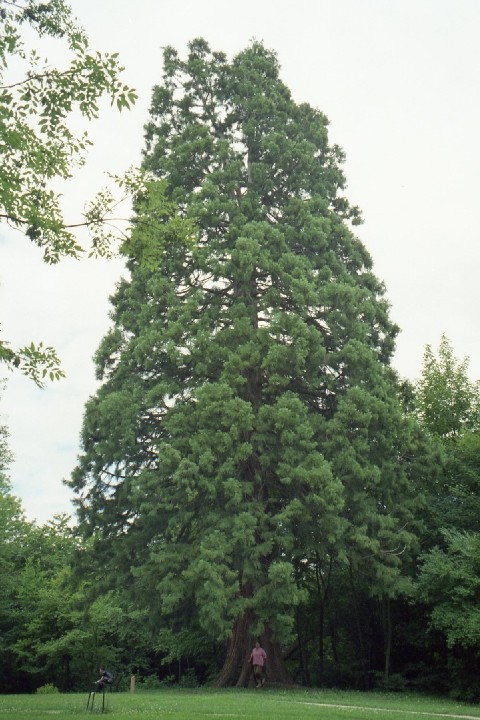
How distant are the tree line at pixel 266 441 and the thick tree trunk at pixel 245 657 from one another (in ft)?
0.20

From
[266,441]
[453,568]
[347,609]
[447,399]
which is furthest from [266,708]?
[447,399]

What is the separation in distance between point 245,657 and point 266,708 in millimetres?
6856

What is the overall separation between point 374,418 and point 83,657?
18.9 meters

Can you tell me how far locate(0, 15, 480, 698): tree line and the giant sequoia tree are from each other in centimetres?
6

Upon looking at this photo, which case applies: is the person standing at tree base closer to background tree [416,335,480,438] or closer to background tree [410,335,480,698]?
background tree [410,335,480,698]

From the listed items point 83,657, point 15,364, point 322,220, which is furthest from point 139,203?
point 83,657

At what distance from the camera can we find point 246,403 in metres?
19.7

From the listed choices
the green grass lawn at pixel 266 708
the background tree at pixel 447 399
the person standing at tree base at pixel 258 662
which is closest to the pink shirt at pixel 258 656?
the person standing at tree base at pixel 258 662

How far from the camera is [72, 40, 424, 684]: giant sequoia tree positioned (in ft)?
62.5

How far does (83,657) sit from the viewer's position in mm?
32656

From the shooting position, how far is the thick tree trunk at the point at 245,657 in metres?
19.8

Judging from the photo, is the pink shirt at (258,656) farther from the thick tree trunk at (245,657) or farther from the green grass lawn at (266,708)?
the thick tree trunk at (245,657)

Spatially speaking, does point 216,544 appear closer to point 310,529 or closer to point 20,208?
point 310,529

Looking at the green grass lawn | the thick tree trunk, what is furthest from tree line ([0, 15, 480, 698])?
the green grass lawn
